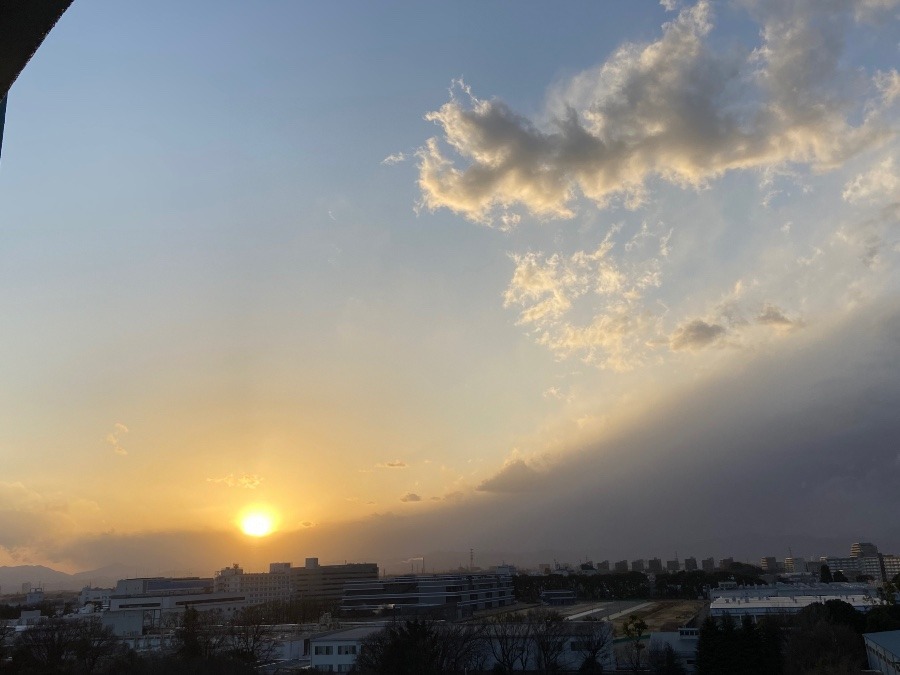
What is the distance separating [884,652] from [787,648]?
277 inches

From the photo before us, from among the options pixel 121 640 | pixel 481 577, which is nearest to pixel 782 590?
pixel 481 577

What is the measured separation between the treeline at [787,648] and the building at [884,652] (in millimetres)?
784

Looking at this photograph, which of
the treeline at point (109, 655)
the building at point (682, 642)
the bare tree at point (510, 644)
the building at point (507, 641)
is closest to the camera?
the treeline at point (109, 655)

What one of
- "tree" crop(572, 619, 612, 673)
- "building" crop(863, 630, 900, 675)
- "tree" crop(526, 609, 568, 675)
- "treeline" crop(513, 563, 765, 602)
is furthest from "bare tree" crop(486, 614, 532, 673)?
"treeline" crop(513, 563, 765, 602)

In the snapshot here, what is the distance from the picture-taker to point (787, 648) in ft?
118

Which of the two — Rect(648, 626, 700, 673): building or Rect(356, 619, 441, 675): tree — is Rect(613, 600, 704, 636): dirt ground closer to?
Rect(648, 626, 700, 673): building

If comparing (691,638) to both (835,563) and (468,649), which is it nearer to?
(468,649)

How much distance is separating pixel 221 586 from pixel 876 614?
5150 inches

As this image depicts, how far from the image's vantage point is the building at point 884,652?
89.5ft

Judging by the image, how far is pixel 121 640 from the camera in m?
54.9

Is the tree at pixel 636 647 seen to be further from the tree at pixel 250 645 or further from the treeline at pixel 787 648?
the tree at pixel 250 645

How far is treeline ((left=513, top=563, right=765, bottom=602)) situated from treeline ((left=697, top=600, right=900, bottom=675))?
7730 centimetres

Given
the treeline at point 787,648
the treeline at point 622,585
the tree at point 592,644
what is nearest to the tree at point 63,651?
the tree at point 592,644

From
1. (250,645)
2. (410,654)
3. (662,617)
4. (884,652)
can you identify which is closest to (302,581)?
(662,617)
